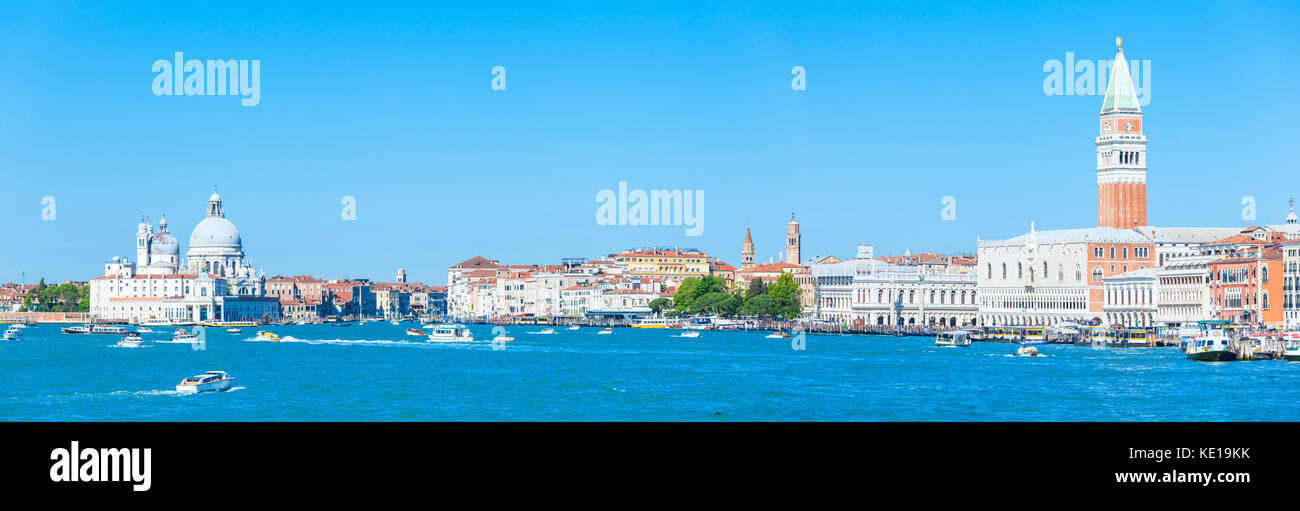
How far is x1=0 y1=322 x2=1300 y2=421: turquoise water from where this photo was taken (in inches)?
762

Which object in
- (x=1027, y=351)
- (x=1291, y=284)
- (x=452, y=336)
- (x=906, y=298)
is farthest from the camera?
(x=906, y=298)

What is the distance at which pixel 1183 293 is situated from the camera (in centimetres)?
4616

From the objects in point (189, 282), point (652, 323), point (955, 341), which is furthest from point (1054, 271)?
point (189, 282)

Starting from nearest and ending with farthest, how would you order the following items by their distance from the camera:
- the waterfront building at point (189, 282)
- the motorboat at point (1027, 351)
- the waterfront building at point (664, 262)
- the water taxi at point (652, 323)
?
the motorboat at point (1027, 351) < the water taxi at point (652, 323) < the waterfront building at point (189, 282) < the waterfront building at point (664, 262)

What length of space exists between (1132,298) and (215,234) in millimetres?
65057

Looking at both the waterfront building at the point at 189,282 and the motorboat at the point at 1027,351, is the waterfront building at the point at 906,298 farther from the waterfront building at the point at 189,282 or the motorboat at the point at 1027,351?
the waterfront building at the point at 189,282

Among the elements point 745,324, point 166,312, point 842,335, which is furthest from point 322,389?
point 166,312

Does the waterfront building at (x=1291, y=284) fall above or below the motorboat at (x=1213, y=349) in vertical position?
above

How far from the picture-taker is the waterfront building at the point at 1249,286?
39500 mm

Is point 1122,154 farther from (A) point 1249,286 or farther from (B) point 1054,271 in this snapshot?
(A) point 1249,286

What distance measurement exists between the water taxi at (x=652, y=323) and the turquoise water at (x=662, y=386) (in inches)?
1366

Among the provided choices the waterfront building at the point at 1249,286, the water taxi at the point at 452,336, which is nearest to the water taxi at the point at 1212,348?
the waterfront building at the point at 1249,286
